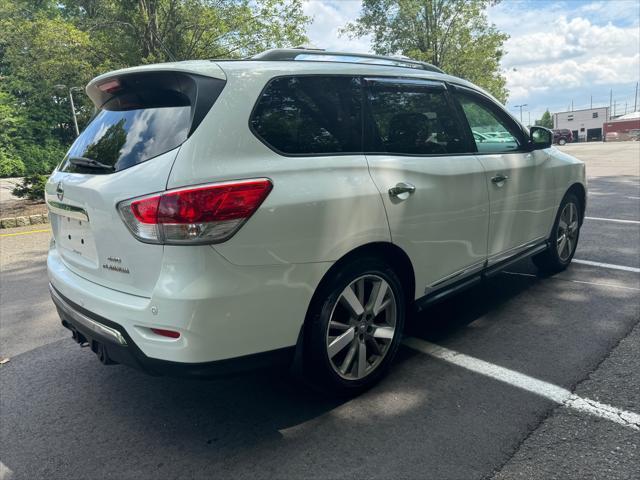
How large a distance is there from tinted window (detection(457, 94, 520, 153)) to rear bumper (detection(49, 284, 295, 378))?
2.25m

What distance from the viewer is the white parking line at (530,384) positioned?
251 centimetres

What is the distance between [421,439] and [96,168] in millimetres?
2118

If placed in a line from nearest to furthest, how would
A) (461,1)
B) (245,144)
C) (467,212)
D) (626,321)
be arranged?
(245,144) → (467,212) → (626,321) → (461,1)

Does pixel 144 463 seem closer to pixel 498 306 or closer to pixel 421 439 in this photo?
pixel 421 439

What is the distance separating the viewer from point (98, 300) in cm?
241

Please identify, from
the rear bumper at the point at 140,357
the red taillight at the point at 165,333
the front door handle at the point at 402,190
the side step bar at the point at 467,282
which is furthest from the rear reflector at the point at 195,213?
the side step bar at the point at 467,282

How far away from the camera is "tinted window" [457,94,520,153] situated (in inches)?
143

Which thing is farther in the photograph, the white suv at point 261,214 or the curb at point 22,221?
the curb at point 22,221

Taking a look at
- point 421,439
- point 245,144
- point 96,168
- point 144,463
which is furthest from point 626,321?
point 96,168

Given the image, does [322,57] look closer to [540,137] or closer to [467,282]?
[467,282]

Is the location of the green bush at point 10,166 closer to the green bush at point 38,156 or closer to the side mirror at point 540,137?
the green bush at point 38,156

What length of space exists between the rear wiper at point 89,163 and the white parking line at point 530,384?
228 cm

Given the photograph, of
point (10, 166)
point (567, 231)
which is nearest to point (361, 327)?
point (567, 231)

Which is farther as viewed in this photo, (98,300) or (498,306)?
(498,306)
